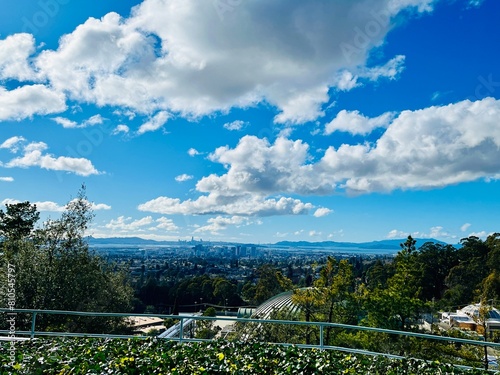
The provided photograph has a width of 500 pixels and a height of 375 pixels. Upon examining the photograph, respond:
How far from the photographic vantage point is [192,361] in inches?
189

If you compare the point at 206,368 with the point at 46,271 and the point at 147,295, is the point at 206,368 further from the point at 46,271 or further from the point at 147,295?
the point at 147,295

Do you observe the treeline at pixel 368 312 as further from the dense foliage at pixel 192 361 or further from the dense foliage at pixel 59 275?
the dense foliage at pixel 192 361

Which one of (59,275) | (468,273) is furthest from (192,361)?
(468,273)

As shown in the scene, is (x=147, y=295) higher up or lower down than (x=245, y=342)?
lower down

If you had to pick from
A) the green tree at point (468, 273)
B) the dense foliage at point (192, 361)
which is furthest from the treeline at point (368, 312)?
the green tree at point (468, 273)

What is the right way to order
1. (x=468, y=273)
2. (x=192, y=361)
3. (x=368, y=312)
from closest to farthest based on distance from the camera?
1. (x=192, y=361)
2. (x=368, y=312)
3. (x=468, y=273)

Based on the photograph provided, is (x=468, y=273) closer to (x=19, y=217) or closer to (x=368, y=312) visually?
(x=368, y=312)

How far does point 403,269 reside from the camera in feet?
81.5

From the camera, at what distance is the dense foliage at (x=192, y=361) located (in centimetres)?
432

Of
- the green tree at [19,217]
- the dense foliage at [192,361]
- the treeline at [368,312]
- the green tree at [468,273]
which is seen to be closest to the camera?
the dense foliage at [192,361]

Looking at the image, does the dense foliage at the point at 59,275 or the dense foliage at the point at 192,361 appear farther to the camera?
the dense foliage at the point at 59,275

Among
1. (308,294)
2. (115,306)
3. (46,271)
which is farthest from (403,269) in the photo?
(46,271)

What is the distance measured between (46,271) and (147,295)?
50.1m

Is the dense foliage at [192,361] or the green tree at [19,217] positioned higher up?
the green tree at [19,217]
